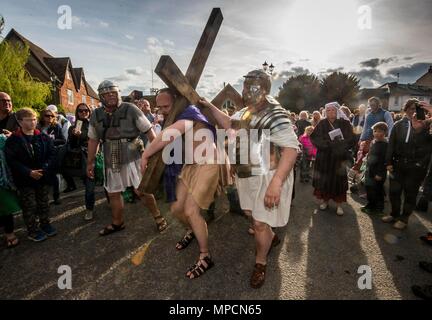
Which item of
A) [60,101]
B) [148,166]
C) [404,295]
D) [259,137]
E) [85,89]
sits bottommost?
[404,295]

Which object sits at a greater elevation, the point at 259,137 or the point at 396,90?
the point at 396,90

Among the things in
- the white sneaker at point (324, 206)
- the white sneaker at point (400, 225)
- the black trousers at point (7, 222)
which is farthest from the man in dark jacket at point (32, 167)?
the white sneaker at point (400, 225)

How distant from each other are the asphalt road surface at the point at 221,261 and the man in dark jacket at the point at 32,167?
340 mm

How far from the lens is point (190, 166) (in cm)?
290

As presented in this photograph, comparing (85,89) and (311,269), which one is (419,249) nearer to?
(311,269)

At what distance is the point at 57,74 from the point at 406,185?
112 feet

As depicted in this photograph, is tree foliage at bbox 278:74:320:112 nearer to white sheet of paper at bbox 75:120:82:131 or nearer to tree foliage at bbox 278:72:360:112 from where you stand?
tree foliage at bbox 278:72:360:112

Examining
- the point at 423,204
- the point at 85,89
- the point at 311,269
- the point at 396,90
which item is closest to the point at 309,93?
the point at 396,90

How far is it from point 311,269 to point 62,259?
329 cm

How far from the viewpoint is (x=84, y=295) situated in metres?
2.57

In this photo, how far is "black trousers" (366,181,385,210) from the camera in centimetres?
485

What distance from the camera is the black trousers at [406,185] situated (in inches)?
160

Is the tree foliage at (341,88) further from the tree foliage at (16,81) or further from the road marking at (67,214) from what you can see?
the road marking at (67,214)

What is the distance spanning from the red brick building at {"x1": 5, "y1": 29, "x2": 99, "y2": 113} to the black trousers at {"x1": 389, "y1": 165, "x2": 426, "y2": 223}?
2671 centimetres
